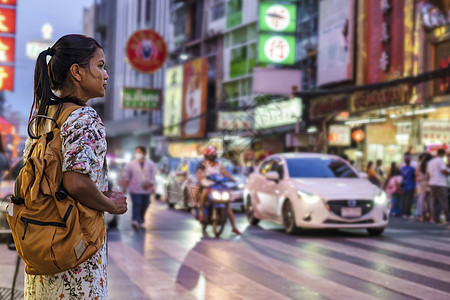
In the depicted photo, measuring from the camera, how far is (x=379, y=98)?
2547 centimetres

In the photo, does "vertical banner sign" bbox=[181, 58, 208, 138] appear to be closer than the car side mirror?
No

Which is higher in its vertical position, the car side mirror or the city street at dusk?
the car side mirror

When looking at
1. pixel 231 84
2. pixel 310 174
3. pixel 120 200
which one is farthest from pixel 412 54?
pixel 231 84

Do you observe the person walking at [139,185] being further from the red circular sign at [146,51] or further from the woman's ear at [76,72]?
the red circular sign at [146,51]

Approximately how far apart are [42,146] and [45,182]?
194 mm

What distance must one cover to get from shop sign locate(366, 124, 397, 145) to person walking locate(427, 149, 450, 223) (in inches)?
321

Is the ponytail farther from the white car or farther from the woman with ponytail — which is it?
the white car

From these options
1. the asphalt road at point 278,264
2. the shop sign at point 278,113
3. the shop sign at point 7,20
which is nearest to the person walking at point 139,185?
the asphalt road at point 278,264

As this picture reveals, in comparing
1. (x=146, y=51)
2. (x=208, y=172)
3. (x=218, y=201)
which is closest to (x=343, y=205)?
(x=218, y=201)

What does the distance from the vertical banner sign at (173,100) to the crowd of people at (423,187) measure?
37.8m

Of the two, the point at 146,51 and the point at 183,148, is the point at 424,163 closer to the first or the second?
the point at 146,51

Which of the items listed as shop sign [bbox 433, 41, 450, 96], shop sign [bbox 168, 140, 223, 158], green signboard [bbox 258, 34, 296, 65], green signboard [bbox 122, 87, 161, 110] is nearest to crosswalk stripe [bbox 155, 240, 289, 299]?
shop sign [bbox 433, 41, 450, 96]

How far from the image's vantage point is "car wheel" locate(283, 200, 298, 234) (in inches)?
567

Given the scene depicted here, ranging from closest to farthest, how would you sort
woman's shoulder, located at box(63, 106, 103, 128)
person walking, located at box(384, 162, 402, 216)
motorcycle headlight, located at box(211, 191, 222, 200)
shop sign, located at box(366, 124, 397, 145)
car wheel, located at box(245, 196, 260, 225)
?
woman's shoulder, located at box(63, 106, 103, 128)
motorcycle headlight, located at box(211, 191, 222, 200)
car wheel, located at box(245, 196, 260, 225)
person walking, located at box(384, 162, 402, 216)
shop sign, located at box(366, 124, 397, 145)
